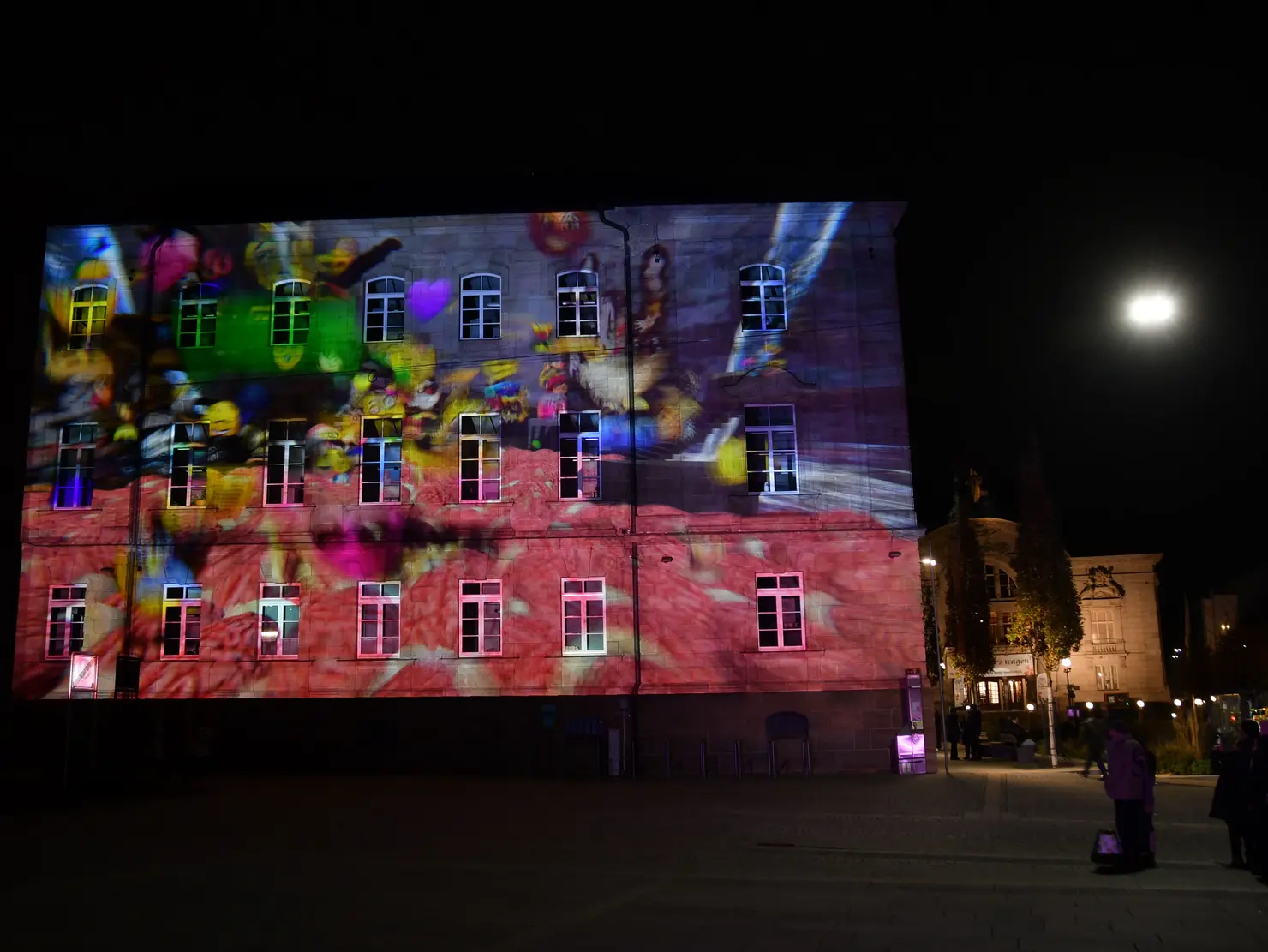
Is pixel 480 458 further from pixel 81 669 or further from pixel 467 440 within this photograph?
pixel 81 669

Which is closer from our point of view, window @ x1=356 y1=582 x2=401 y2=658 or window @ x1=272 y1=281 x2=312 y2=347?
window @ x1=356 y1=582 x2=401 y2=658

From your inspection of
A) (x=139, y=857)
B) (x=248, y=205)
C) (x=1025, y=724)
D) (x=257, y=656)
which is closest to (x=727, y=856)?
(x=139, y=857)

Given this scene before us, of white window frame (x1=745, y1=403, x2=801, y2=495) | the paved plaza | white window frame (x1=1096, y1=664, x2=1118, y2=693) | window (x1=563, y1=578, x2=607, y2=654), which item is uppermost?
white window frame (x1=745, y1=403, x2=801, y2=495)

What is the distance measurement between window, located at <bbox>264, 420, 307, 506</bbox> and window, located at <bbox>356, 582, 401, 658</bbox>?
314 centimetres

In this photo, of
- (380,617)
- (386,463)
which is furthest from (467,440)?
(380,617)

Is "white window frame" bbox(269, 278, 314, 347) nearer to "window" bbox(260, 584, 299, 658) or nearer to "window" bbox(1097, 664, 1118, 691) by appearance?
"window" bbox(260, 584, 299, 658)

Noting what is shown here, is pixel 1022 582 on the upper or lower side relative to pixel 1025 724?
upper

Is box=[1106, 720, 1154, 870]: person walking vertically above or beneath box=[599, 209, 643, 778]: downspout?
beneath

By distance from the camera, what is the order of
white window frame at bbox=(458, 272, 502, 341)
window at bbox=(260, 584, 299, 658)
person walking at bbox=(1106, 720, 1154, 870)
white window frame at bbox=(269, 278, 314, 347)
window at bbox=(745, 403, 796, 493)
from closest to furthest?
person walking at bbox=(1106, 720, 1154, 870) < window at bbox=(745, 403, 796, 493) < window at bbox=(260, 584, 299, 658) < white window frame at bbox=(458, 272, 502, 341) < white window frame at bbox=(269, 278, 314, 347)

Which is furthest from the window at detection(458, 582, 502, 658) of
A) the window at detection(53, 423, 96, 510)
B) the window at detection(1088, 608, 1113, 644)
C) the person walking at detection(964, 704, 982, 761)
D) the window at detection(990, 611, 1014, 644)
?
the window at detection(1088, 608, 1113, 644)

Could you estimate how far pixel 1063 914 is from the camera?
1205cm

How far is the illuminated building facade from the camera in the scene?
30875mm

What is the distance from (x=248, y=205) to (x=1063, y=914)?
29103mm

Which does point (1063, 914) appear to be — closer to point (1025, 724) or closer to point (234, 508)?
point (234, 508)
